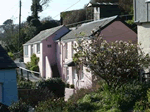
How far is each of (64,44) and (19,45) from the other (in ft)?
67.8

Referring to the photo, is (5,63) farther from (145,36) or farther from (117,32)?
(117,32)

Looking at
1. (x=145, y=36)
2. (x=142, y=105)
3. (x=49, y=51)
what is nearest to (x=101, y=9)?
(x=49, y=51)

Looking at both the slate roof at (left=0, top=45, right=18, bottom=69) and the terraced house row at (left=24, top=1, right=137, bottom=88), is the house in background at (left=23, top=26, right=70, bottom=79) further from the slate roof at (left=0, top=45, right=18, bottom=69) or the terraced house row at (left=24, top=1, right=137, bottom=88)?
the slate roof at (left=0, top=45, right=18, bottom=69)

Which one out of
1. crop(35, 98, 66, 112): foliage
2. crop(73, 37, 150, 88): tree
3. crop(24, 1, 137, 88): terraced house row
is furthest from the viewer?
crop(24, 1, 137, 88): terraced house row

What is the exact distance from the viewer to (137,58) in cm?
1489

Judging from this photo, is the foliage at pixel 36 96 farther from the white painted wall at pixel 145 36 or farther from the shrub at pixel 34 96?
the white painted wall at pixel 145 36

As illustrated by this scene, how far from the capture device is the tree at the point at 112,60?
48.1 feet

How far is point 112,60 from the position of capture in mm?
14680

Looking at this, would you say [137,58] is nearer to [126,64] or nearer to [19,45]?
[126,64]

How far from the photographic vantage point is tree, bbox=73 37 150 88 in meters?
14.7

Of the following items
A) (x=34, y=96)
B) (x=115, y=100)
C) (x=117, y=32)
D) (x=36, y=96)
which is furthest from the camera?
(x=117, y=32)

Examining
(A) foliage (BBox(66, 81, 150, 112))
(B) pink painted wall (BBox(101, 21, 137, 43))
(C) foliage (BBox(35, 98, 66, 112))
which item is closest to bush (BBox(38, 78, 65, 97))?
(B) pink painted wall (BBox(101, 21, 137, 43))

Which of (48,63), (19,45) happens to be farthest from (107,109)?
(19,45)

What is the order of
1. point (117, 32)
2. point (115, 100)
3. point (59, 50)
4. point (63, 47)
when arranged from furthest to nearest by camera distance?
point (59, 50) → point (63, 47) → point (117, 32) → point (115, 100)
